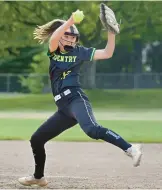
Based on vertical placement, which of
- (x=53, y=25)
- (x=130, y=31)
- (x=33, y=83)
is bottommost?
(x=33, y=83)

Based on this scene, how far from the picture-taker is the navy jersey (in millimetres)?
5762

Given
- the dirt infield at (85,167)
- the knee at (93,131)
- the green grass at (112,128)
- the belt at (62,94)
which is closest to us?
the knee at (93,131)

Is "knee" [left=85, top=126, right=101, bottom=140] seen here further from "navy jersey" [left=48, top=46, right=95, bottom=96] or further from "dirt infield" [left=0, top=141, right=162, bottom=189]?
"dirt infield" [left=0, top=141, right=162, bottom=189]

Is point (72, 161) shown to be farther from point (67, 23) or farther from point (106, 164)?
point (67, 23)

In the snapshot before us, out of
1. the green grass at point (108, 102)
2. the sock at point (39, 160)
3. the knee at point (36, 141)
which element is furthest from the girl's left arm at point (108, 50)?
the green grass at point (108, 102)

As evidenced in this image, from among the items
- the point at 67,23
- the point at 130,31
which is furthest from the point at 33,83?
the point at 67,23

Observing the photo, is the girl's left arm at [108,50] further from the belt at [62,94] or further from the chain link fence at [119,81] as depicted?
the chain link fence at [119,81]

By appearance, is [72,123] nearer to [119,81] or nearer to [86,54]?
[86,54]

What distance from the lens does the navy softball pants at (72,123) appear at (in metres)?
5.58

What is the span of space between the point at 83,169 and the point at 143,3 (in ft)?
76.8

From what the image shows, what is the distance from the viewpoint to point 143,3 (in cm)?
2989

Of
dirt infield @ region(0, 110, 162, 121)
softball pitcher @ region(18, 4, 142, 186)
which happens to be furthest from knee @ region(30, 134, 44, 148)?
dirt infield @ region(0, 110, 162, 121)

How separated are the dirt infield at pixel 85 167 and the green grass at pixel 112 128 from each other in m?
1.58

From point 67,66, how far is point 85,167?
2.24 meters
